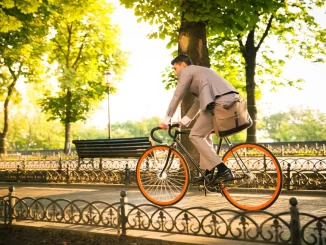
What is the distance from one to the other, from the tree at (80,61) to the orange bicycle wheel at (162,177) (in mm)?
23484

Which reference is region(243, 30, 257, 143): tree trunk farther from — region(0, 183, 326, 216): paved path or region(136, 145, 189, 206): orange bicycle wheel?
region(136, 145, 189, 206): orange bicycle wheel

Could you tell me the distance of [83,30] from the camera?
30.3 m

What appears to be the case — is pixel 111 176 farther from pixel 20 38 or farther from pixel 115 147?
pixel 20 38

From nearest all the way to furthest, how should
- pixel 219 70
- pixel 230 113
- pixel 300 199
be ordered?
pixel 230 113
pixel 300 199
pixel 219 70

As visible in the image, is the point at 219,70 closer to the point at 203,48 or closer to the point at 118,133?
the point at 203,48

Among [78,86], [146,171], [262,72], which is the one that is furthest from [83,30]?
[146,171]

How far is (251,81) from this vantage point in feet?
67.7

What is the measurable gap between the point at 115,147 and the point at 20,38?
8997 millimetres

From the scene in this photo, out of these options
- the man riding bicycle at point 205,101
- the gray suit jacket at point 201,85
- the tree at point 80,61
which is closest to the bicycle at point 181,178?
the man riding bicycle at point 205,101

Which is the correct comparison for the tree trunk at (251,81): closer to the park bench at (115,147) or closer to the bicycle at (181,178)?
the park bench at (115,147)

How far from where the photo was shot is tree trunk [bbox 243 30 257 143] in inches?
786

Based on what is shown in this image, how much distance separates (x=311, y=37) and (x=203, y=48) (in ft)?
55.9

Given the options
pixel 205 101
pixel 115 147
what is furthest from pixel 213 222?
pixel 115 147

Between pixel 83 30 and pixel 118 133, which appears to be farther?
pixel 118 133
